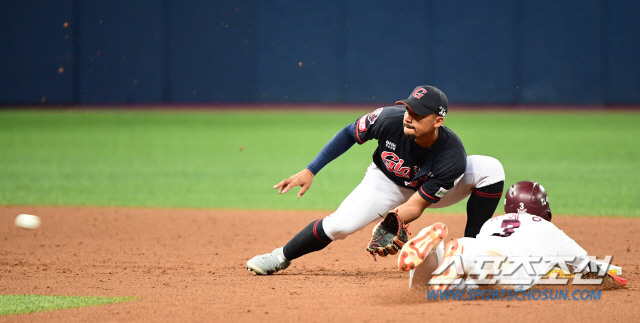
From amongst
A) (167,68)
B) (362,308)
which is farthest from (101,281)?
(167,68)

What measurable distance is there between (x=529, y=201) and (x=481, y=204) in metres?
0.41

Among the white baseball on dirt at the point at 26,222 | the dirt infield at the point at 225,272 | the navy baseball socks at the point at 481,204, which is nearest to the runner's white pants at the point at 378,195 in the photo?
the navy baseball socks at the point at 481,204

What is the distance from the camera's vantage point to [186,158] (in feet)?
38.8

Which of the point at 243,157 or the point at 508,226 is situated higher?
the point at 508,226

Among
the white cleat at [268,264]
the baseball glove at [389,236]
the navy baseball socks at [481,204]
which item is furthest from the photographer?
the white cleat at [268,264]

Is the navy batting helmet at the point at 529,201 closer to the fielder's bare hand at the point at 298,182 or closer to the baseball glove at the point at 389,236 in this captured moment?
the baseball glove at the point at 389,236

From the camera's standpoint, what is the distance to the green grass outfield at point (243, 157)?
8250mm

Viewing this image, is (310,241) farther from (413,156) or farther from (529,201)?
(529,201)

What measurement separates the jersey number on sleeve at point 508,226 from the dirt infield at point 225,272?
370 mm

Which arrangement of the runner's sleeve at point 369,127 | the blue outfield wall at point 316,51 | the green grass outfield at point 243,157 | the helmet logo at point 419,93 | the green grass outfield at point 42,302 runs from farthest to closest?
the blue outfield wall at point 316,51
the green grass outfield at point 243,157
the runner's sleeve at point 369,127
the helmet logo at point 419,93
the green grass outfield at point 42,302

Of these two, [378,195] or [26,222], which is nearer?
[378,195]

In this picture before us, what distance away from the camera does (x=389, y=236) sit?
12.2 ft

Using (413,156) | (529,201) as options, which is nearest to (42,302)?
(413,156)

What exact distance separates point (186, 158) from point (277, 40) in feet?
34.2
